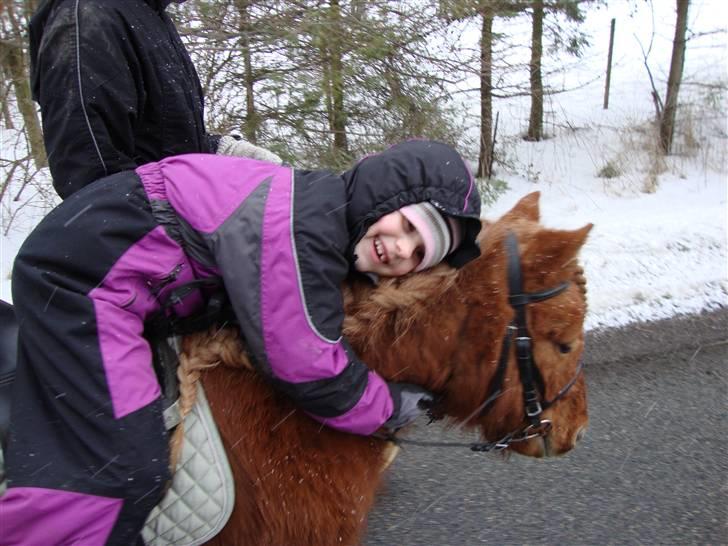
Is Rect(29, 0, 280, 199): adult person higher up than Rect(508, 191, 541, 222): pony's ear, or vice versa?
Rect(29, 0, 280, 199): adult person

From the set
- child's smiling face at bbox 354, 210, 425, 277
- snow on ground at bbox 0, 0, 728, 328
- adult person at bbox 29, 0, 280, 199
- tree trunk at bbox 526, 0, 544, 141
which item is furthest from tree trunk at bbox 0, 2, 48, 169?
tree trunk at bbox 526, 0, 544, 141

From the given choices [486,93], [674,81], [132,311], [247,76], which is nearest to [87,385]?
[132,311]

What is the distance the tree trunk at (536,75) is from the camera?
7320 mm

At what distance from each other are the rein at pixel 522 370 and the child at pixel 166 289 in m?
0.14

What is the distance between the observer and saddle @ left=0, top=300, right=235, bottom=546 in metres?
1.52

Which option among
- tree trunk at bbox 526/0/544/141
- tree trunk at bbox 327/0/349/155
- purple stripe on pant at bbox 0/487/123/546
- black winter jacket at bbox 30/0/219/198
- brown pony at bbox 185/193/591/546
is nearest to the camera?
purple stripe on pant at bbox 0/487/123/546

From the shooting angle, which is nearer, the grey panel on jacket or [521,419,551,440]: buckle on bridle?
the grey panel on jacket

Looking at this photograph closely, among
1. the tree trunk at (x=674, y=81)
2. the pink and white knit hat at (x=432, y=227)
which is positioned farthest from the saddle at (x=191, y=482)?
the tree trunk at (x=674, y=81)

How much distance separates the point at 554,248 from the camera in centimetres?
163

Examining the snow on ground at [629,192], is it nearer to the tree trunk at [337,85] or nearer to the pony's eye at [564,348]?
the tree trunk at [337,85]

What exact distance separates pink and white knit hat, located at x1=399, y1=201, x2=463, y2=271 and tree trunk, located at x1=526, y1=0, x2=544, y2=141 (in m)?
6.18

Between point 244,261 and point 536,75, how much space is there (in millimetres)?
6984

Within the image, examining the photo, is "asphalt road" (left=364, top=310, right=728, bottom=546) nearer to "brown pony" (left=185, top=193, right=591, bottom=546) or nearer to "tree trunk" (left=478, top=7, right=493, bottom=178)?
"brown pony" (left=185, top=193, right=591, bottom=546)

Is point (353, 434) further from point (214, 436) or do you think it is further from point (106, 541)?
point (106, 541)
